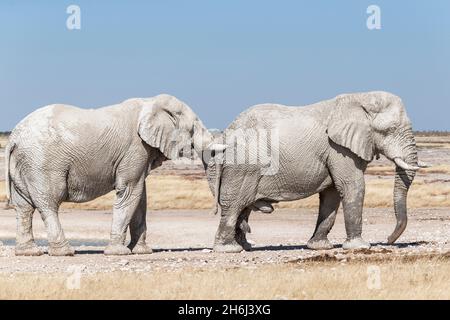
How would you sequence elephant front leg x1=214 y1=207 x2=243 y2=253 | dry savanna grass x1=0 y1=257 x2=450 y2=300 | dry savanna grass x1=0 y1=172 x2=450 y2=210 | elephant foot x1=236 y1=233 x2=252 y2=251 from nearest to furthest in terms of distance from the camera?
1. dry savanna grass x1=0 y1=257 x2=450 y2=300
2. elephant front leg x1=214 y1=207 x2=243 y2=253
3. elephant foot x1=236 y1=233 x2=252 y2=251
4. dry savanna grass x1=0 y1=172 x2=450 y2=210

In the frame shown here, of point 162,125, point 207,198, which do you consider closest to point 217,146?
point 162,125

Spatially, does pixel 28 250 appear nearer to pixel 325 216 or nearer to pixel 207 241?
pixel 325 216

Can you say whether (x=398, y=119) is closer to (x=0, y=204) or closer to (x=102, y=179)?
(x=102, y=179)

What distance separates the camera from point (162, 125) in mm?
20047

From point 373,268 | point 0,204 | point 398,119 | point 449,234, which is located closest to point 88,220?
point 0,204

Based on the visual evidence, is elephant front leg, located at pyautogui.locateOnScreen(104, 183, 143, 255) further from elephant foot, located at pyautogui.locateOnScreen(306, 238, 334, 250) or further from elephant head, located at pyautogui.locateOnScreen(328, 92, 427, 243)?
elephant head, located at pyautogui.locateOnScreen(328, 92, 427, 243)

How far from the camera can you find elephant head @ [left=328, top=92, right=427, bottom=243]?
20078mm

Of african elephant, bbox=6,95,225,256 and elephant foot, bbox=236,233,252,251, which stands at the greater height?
african elephant, bbox=6,95,225,256

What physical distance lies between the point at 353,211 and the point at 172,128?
13.5 feet

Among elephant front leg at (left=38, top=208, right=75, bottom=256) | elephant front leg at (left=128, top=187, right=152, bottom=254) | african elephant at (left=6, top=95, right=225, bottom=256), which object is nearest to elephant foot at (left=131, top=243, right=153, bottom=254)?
elephant front leg at (left=128, top=187, right=152, bottom=254)

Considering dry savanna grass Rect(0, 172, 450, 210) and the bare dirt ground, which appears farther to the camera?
dry savanna grass Rect(0, 172, 450, 210)

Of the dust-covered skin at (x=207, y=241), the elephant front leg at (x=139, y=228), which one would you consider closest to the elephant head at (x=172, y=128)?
the elephant front leg at (x=139, y=228)
